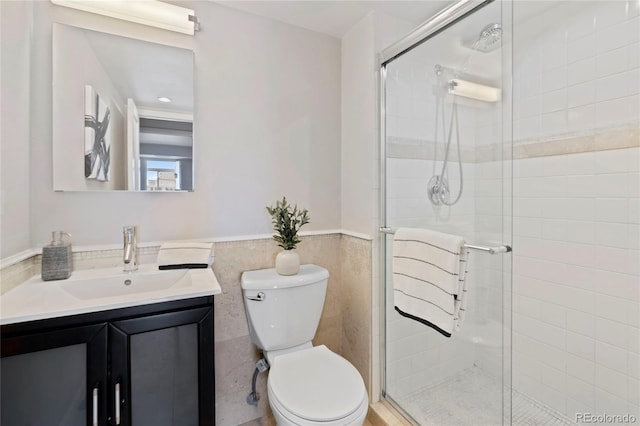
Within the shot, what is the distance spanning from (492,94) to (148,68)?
1.55 meters

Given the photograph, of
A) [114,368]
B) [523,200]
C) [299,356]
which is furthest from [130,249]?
[523,200]

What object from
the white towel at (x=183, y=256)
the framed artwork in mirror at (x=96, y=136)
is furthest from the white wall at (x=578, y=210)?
the framed artwork in mirror at (x=96, y=136)

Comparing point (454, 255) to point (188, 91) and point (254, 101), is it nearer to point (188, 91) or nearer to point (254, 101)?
point (254, 101)

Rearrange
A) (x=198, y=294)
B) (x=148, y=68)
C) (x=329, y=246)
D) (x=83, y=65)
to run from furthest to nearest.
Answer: (x=329, y=246)
(x=148, y=68)
(x=83, y=65)
(x=198, y=294)

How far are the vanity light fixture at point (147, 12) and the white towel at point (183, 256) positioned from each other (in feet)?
3.42

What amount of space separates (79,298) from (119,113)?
32.1 inches

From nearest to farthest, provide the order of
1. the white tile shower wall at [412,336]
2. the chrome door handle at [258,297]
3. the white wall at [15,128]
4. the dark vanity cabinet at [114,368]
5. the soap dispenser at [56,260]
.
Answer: the dark vanity cabinet at [114,368], the white wall at [15,128], the soap dispenser at [56,260], the chrome door handle at [258,297], the white tile shower wall at [412,336]

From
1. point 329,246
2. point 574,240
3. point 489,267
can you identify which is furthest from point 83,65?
point 574,240

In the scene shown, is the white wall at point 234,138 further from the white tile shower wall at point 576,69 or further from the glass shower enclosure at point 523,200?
the white tile shower wall at point 576,69

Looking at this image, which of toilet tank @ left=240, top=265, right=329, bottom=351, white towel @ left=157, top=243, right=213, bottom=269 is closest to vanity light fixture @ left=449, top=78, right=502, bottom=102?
toilet tank @ left=240, top=265, right=329, bottom=351

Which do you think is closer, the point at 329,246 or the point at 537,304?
the point at 537,304

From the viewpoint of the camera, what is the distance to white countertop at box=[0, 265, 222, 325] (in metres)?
0.96

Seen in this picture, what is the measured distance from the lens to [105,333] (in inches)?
40.3

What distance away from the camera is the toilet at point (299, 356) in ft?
3.82
